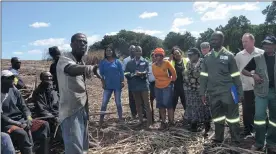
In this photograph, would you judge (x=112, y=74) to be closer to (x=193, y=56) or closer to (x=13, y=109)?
(x=193, y=56)

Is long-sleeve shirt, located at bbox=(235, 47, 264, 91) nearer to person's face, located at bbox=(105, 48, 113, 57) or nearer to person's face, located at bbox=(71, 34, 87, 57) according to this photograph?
person's face, located at bbox=(105, 48, 113, 57)

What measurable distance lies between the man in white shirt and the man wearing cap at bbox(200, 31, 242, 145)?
574 mm

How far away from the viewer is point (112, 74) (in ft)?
24.6

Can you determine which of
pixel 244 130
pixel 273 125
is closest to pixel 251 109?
pixel 244 130

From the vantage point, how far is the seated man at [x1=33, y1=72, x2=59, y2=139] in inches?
216

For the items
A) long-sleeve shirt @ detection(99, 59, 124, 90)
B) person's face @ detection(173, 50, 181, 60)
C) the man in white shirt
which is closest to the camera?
the man in white shirt

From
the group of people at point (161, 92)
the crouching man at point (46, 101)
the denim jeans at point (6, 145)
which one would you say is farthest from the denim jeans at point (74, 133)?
the crouching man at point (46, 101)

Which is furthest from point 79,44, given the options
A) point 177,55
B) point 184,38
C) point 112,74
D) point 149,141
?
point 184,38

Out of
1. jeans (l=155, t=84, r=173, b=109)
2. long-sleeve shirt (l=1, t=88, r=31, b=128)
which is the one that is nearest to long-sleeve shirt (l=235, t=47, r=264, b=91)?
jeans (l=155, t=84, r=173, b=109)

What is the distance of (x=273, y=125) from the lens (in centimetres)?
521

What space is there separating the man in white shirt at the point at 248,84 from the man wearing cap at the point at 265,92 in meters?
0.60

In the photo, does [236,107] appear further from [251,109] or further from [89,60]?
[89,60]

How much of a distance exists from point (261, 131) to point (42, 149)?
3.71 metres

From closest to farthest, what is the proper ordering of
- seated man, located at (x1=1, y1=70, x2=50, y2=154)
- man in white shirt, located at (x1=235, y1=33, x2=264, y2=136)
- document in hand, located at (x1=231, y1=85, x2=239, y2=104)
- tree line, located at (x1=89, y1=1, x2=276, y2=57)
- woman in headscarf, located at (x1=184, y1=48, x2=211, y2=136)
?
seated man, located at (x1=1, y1=70, x2=50, y2=154), document in hand, located at (x1=231, y1=85, x2=239, y2=104), man in white shirt, located at (x1=235, y1=33, x2=264, y2=136), woman in headscarf, located at (x1=184, y1=48, x2=211, y2=136), tree line, located at (x1=89, y1=1, x2=276, y2=57)
